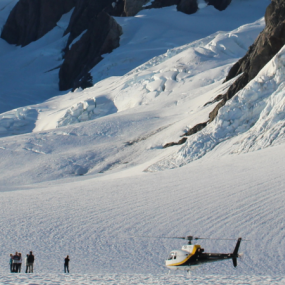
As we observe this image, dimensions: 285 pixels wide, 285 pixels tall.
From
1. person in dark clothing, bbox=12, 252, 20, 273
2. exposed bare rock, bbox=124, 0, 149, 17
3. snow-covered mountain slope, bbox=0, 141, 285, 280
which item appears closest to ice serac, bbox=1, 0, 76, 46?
exposed bare rock, bbox=124, 0, 149, 17

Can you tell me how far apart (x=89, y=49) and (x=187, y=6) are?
15.7m

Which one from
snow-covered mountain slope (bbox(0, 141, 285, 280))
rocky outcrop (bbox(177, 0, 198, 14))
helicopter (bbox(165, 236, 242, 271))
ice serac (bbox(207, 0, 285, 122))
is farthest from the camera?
rocky outcrop (bbox(177, 0, 198, 14))

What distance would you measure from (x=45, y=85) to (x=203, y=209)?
49.4m

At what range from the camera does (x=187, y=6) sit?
6706 cm

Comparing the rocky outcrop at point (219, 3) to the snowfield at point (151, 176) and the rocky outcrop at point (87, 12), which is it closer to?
the rocky outcrop at point (87, 12)

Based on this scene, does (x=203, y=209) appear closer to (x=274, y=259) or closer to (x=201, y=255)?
(x=274, y=259)

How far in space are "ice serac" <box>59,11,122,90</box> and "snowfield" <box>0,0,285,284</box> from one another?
10.6m

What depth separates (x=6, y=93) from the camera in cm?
5775

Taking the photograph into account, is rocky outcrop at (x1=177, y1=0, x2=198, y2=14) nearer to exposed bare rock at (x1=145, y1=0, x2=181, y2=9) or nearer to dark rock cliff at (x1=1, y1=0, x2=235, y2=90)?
dark rock cliff at (x1=1, y1=0, x2=235, y2=90)

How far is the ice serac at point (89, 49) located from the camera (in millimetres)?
59406

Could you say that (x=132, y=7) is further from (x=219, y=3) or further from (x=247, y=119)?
(x=247, y=119)

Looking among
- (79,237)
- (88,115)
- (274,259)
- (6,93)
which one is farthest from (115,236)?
(6,93)

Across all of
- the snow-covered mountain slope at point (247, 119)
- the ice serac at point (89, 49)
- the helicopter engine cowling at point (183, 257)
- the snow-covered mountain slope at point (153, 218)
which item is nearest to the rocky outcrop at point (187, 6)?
the ice serac at point (89, 49)

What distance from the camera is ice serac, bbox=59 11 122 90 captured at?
59.4m
